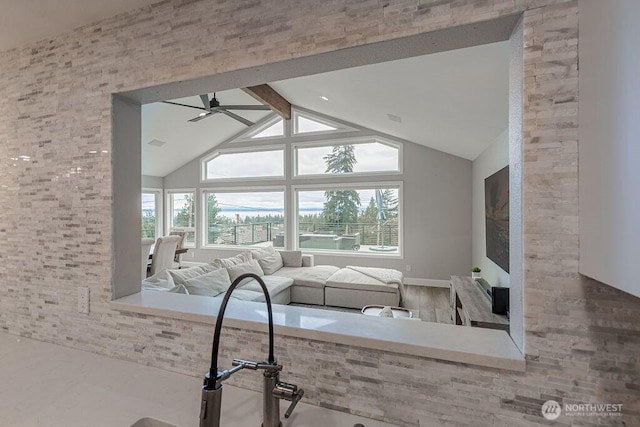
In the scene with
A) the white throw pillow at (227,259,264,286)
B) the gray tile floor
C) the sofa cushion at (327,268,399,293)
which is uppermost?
the white throw pillow at (227,259,264,286)

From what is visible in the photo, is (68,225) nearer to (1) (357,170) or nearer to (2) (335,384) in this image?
(2) (335,384)

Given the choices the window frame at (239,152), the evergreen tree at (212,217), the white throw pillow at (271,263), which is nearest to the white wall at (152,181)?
the window frame at (239,152)

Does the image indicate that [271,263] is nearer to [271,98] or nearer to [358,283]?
[358,283]

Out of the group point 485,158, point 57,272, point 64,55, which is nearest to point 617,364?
point 57,272

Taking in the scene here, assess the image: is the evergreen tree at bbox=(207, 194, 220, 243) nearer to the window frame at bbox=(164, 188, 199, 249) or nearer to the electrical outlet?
the window frame at bbox=(164, 188, 199, 249)

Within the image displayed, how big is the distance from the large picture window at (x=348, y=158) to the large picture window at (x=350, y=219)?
41 centimetres

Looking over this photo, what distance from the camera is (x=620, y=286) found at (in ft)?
1.73

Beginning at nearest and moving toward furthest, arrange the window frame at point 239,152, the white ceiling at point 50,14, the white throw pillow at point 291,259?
1. the white ceiling at point 50,14
2. the white throw pillow at point 291,259
3. the window frame at point 239,152

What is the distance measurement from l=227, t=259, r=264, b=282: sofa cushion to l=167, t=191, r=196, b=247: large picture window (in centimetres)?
369

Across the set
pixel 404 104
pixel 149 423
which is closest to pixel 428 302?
pixel 404 104

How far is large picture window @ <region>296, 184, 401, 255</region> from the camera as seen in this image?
243 inches

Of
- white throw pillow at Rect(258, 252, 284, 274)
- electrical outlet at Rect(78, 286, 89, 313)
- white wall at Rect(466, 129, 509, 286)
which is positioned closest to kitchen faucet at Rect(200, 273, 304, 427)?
electrical outlet at Rect(78, 286, 89, 313)

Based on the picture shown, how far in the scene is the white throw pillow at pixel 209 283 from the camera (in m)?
3.22

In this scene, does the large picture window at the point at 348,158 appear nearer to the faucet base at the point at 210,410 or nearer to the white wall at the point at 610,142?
the white wall at the point at 610,142
